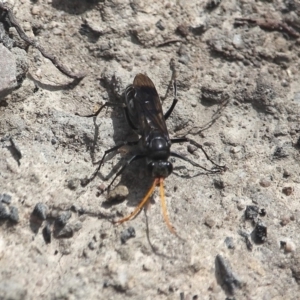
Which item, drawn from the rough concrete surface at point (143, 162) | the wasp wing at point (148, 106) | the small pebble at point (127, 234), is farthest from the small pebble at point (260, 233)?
the wasp wing at point (148, 106)

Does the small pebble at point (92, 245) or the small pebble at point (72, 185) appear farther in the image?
the small pebble at point (72, 185)

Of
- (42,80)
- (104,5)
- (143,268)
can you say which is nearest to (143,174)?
(143,268)

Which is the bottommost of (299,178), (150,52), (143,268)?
(143,268)

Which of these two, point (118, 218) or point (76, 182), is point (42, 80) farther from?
point (118, 218)

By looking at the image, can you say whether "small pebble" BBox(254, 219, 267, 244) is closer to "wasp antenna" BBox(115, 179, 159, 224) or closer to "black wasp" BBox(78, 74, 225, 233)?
Result: "black wasp" BBox(78, 74, 225, 233)

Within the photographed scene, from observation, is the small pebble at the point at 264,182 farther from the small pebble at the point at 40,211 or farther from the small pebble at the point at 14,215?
the small pebble at the point at 14,215

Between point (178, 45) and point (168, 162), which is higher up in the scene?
point (178, 45)
